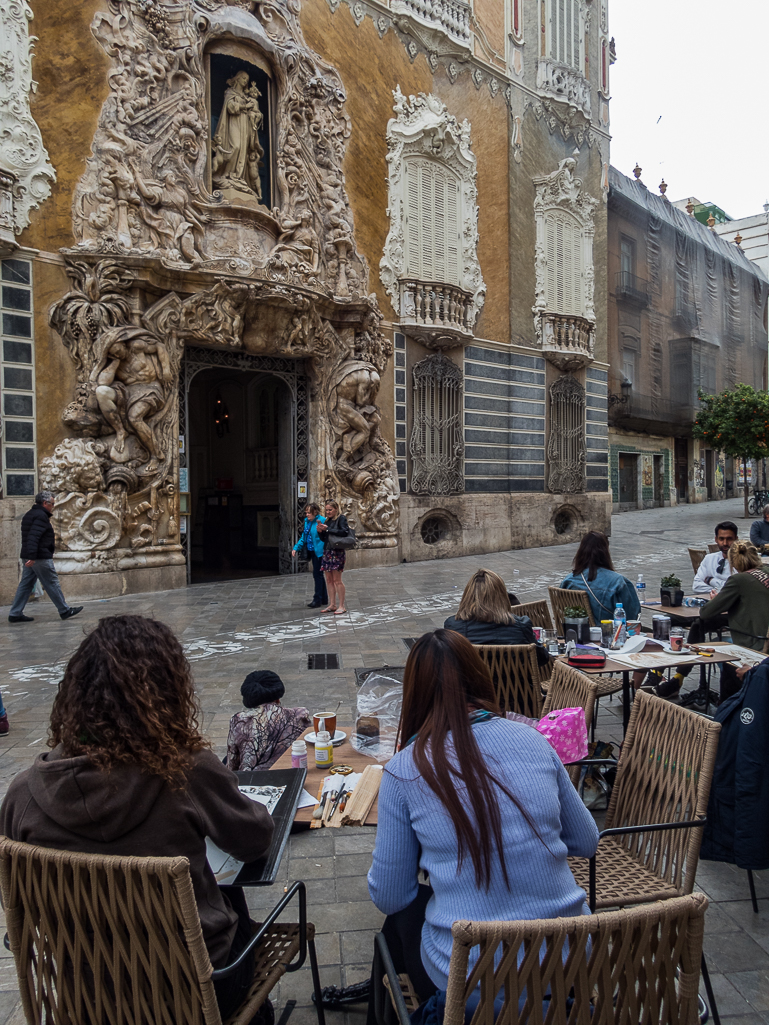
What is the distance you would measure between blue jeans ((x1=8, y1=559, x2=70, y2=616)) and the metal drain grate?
13.1ft

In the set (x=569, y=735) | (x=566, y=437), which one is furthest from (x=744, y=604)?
(x=566, y=437)

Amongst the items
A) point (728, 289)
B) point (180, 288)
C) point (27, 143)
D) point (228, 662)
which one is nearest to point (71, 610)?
point (228, 662)

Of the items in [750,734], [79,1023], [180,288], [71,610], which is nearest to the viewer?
[79,1023]

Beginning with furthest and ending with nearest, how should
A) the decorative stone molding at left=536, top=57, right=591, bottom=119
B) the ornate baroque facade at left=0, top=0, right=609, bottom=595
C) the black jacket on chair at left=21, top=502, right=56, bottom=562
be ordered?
the decorative stone molding at left=536, top=57, right=591, bottom=119
the ornate baroque facade at left=0, top=0, right=609, bottom=595
the black jacket on chair at left=21, top=502, right=56, bottom=562

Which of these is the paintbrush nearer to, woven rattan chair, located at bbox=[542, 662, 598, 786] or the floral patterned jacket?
the floral patterned jacket

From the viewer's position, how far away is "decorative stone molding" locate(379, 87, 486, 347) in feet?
50.3

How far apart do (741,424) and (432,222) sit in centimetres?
1802

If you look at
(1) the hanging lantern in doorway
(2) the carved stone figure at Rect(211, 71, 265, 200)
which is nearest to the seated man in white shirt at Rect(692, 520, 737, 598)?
(2) the carved stone figure at Rect(211, 71, 265, 200)

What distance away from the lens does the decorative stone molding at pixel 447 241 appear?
15.3 meters

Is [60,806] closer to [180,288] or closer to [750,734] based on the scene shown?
[750,734]

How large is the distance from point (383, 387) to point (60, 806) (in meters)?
13.8

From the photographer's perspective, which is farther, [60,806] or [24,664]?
[24,664]

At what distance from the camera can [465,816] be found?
1.71 metres

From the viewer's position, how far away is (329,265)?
46.0ft
